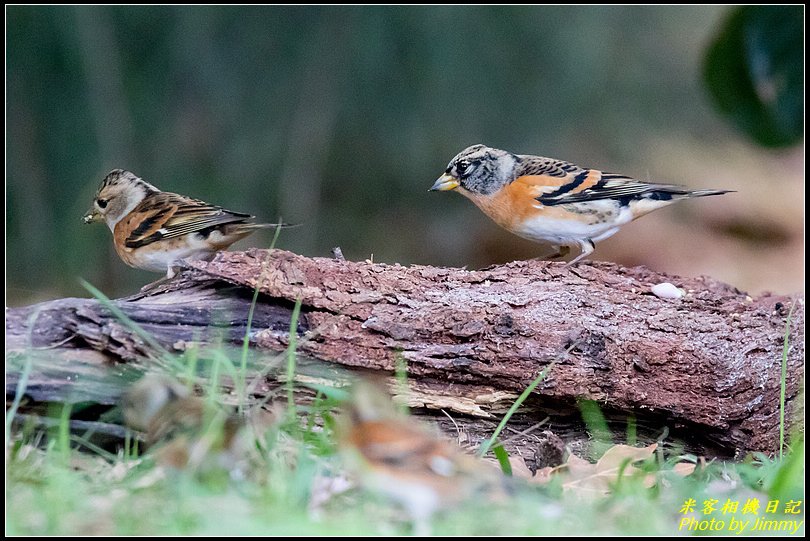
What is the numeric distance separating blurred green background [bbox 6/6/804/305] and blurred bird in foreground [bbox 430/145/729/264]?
283 cm

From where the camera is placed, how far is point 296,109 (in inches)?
354

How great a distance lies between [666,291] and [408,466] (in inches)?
104

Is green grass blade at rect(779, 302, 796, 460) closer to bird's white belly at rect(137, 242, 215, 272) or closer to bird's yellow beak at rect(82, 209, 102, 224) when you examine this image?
bird's white belly at rect(137, 242, 215, 272)

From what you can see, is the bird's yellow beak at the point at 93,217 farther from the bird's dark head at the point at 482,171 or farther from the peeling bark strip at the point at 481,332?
the bird's dark head at the point at 482,171

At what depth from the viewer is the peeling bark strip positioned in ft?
12.6

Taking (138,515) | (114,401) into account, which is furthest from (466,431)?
(138,515)

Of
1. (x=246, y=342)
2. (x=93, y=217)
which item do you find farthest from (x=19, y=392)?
(x=93, y=217)

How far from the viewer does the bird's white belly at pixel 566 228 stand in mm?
5648

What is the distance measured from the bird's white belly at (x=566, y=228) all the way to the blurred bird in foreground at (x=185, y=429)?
2961 mm

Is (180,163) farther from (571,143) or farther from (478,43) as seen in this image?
(571,143)

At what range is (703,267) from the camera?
11633 mm

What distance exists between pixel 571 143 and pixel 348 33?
124 inches

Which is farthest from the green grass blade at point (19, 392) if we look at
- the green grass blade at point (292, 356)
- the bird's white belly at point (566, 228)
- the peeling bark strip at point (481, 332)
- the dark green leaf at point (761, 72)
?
the dark green leaf at point (761, 72)

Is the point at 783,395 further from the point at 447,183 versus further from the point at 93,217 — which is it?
the point at 93,217
